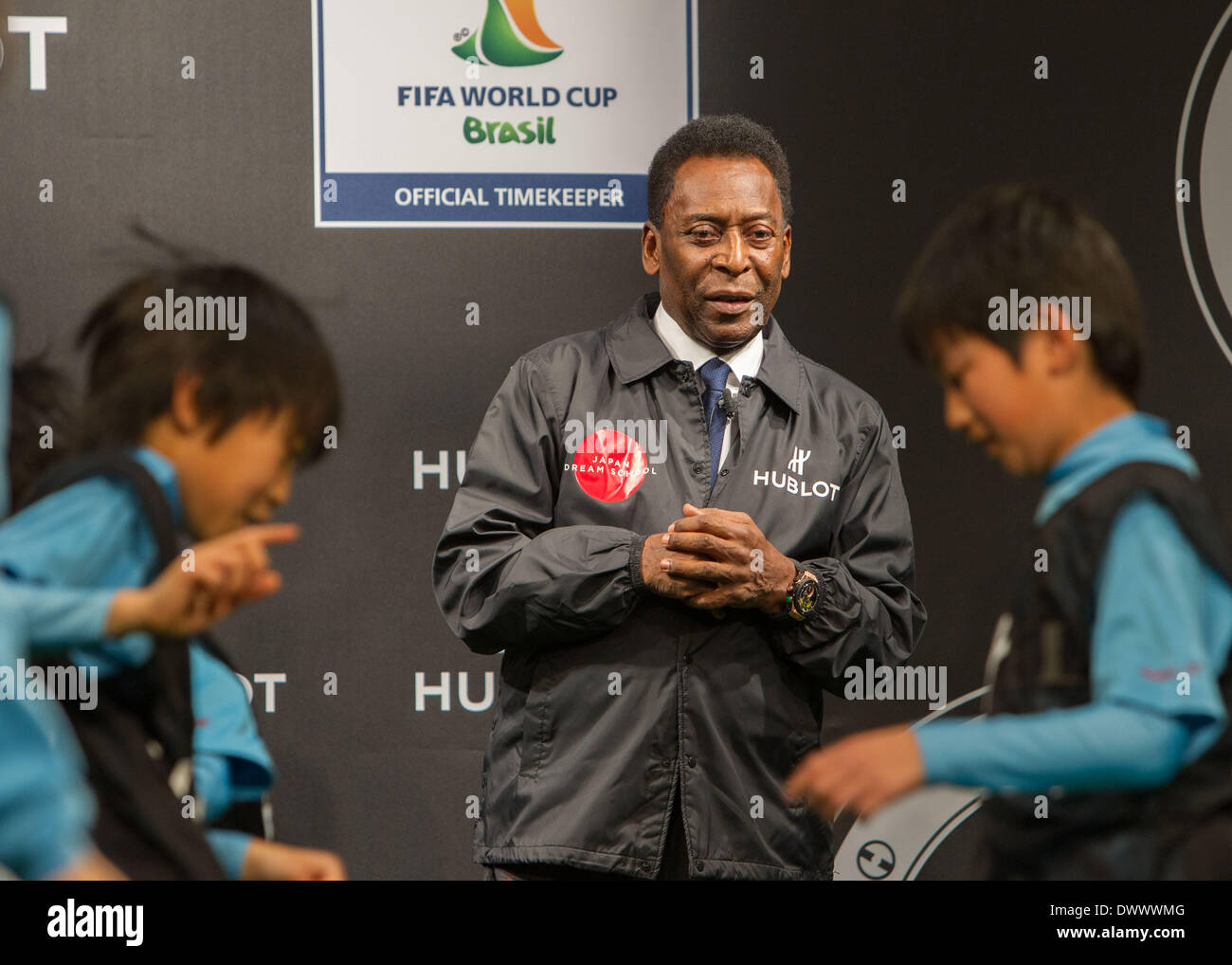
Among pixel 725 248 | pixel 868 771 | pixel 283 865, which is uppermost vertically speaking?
pixel 725 248

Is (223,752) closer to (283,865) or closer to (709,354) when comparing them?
(283,865)

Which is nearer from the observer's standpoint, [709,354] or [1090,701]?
[1090,701]

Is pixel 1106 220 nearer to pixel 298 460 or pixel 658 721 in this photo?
pixel 658 721

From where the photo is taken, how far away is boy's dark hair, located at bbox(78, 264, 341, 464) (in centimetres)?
175

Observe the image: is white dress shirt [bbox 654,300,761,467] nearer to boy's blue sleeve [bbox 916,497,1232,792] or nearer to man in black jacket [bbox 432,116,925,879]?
man in black jacket [bbox 432,116,925,879]

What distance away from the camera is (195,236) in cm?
240

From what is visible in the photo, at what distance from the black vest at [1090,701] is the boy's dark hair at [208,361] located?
959 millimetres

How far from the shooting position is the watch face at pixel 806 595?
1945mm

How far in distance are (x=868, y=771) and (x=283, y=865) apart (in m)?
0.77

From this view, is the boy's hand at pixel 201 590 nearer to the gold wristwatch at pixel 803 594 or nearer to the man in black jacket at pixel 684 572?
the man in black jacket at pixel 684 572

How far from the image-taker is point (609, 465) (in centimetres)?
207

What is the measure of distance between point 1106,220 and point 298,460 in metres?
1.19

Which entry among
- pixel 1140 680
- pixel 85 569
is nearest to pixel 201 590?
pixel 85 569
